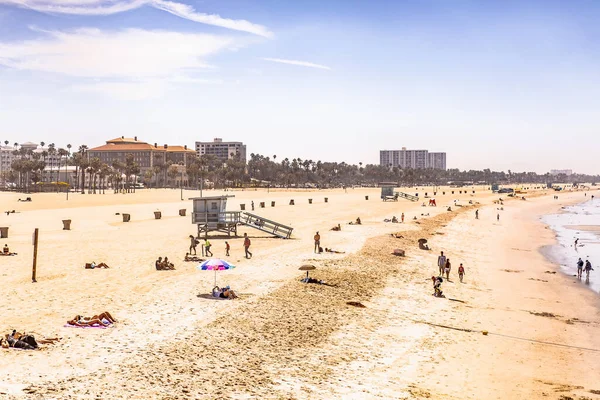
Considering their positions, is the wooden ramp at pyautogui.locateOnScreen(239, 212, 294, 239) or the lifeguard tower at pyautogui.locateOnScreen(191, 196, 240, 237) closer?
the lifeguard tower at pyautogui.locateOnScreen(191, 196, 240, 237)

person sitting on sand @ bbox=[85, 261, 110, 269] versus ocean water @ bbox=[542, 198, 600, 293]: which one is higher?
person sitting on sand @ bbox=[85, 261, 110, 269]

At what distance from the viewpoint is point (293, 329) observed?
17.8m

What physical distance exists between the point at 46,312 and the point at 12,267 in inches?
393

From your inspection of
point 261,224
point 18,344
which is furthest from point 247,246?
point 18,344

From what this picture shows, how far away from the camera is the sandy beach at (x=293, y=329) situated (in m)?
13.0

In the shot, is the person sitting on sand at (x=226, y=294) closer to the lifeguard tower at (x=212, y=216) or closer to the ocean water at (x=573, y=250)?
the lifeguard tower at (x=212, y=216)

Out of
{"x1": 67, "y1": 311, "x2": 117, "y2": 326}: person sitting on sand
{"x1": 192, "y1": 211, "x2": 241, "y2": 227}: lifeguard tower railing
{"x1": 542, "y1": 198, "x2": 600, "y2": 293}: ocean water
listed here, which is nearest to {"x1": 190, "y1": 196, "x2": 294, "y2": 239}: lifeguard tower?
{"x1": 192, "y1": 211, "x2": 241, "y2": 227}: lifeguard tower railing

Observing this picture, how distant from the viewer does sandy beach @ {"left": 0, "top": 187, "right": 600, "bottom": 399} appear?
1303cm

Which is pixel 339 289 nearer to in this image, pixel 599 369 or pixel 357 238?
pixel 599 369

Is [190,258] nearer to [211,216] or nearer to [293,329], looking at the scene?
[211,216]

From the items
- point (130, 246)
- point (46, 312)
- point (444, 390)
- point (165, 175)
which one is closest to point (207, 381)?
point (444, 390)

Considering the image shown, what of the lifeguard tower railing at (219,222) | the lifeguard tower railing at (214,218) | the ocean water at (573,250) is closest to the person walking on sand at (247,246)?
the lifeguard tower railing at (219,222)

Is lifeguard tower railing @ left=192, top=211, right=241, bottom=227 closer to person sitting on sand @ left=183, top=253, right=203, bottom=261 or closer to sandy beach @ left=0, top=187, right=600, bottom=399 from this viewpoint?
sandy beach @ left=0, top=187, right=600, bottom=399

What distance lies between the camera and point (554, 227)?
69.5 m
